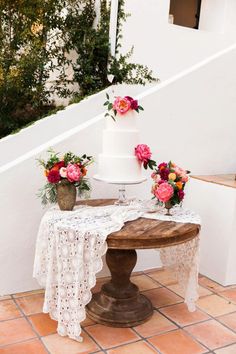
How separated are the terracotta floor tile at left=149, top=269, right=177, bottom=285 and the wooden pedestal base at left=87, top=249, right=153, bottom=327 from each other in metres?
0.58

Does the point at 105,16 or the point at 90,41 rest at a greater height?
the point at 105,16

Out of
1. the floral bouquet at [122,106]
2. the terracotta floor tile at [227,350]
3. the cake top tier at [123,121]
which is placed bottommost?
the terracotta floor tile at [227,350]

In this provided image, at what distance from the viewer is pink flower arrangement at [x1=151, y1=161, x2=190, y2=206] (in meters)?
2.69

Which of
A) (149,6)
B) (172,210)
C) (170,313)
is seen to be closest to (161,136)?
(172,210)

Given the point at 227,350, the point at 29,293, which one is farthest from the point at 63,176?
the point at 227,350

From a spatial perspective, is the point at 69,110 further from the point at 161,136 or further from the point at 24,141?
the point at 161,136

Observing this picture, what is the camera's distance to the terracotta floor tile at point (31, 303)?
2.89 metres

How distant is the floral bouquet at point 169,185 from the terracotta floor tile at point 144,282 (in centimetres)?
91

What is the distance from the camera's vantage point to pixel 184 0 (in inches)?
359

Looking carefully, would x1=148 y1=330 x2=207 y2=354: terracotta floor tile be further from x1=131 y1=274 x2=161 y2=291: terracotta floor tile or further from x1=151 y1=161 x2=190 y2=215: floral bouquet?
x1=151 y1=161 x2=190 y2=215: floral bouquet

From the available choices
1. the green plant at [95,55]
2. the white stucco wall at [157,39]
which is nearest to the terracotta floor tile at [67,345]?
the green plant at [95,55]

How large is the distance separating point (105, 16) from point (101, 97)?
1.59 metres

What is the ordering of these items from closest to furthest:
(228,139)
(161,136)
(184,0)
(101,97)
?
(161,136) < (228,139) < (101,97) < (184,0)

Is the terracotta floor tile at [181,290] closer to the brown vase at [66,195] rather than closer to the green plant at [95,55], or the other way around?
the brown vase at [66,195]
